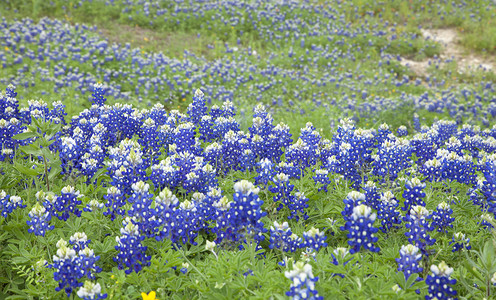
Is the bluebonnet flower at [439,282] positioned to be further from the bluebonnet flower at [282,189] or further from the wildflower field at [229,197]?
the bluebonnet flower at [282,189]

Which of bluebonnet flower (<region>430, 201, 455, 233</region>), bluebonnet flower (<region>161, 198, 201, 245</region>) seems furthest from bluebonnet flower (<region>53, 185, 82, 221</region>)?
bluebonnet flower (<region>430, 201, 455, 233</region>)

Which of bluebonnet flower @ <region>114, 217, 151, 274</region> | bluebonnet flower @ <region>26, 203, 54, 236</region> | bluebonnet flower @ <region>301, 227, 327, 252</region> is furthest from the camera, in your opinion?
bluebonnet flower @ <region>26, 203, 54, 236</region>

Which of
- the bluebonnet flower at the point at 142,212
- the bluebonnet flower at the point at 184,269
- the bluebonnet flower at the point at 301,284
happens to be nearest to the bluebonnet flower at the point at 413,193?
the bluebonnet flower at the point at 301,284

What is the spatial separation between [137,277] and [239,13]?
12.5 meters

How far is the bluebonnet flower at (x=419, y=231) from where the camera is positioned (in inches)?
103

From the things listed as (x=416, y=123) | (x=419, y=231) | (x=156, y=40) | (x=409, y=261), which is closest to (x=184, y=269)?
(x=409, y=261)

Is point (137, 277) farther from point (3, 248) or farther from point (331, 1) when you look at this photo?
point (331, 1)

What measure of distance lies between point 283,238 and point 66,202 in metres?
1.62

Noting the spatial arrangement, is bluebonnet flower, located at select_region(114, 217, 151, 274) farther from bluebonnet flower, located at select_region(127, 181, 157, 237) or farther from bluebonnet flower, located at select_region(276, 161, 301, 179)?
bluebonnet flower, located at select_region(276, 161, 301, 179)

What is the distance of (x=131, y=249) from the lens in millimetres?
Answer: 2578

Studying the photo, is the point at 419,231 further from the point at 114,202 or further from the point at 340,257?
the point at 114,202

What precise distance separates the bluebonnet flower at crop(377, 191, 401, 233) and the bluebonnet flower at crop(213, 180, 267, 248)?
0.97m

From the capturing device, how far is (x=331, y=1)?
15992 millimetres

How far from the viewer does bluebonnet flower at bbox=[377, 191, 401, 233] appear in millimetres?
3053
